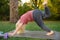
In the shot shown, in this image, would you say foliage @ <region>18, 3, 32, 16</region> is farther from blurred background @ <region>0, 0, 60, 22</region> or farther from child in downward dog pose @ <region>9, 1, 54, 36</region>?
child in downward dog pose @ <region>9, 1, 54, 36</region>

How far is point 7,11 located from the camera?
1545cm

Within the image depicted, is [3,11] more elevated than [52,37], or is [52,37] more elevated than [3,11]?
[52,37]

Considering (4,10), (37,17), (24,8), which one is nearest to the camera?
(37,17)

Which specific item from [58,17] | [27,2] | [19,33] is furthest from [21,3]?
[19,33]

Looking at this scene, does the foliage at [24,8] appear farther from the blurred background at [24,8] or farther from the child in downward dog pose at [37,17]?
the child in downward dog pose at [37,17]

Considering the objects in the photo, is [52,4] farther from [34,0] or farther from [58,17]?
[34,0]

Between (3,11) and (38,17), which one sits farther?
(3,11)

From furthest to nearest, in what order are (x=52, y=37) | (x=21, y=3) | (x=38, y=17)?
(x=21, y=3) < (x=38, y=17) < (x=52, y=37)

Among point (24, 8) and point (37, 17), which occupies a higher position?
point (37, 17)

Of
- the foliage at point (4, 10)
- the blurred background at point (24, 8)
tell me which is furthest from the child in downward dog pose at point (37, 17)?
the foliage at point (4, 10)

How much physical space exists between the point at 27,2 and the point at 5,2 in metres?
2.03

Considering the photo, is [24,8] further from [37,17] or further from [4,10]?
[37,17]

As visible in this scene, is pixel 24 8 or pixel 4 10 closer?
pixel 4 10

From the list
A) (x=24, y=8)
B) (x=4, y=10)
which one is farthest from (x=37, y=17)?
(x=24, y=8)
